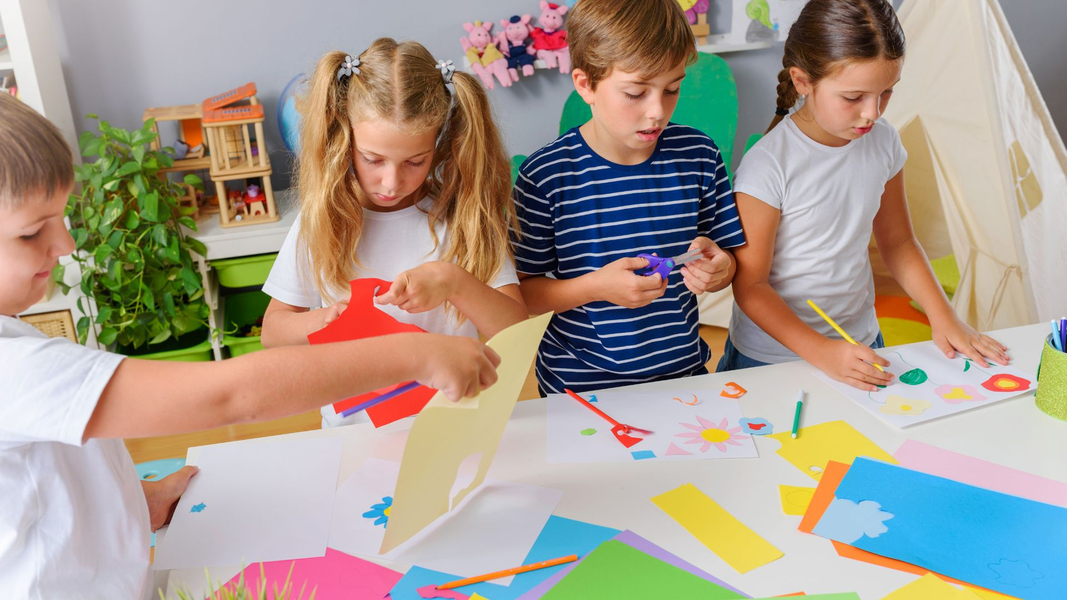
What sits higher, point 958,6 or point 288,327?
point 958,6

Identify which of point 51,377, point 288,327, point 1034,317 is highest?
point 51,377

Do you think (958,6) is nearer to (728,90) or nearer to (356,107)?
(728,90)

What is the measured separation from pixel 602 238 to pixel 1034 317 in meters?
1.39

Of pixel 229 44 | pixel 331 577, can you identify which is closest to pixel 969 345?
pixel 331 577

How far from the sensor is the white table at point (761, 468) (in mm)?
773

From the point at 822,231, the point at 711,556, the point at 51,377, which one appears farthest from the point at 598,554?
the point at 822,231

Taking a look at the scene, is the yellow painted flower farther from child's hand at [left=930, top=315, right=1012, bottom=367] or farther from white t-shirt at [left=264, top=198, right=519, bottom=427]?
white t-shirt at [left=264, top=198, right=519, bottom=427]

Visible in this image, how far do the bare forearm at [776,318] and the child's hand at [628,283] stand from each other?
8.5 inches

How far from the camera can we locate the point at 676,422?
1020mm

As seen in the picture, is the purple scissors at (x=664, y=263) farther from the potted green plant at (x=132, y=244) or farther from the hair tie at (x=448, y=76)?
the potted green plant at (x=132, y=244)

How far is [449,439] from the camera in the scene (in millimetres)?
768

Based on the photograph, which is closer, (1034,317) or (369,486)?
(369,486)

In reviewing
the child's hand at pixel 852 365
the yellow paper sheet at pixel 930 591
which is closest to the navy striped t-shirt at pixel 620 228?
the child's hand at pixel 852 365

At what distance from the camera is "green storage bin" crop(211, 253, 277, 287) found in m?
2.32
